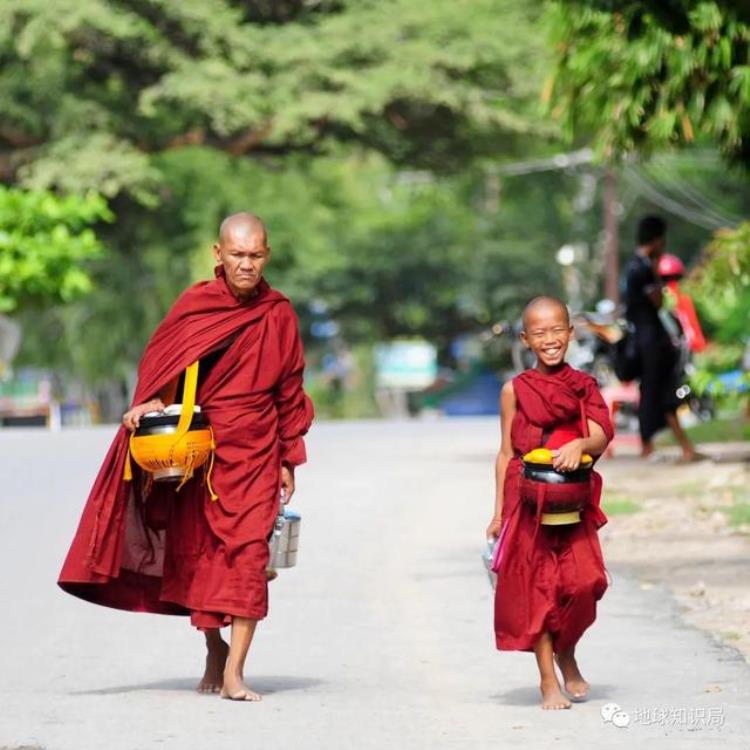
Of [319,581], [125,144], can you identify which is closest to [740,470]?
[319,581]

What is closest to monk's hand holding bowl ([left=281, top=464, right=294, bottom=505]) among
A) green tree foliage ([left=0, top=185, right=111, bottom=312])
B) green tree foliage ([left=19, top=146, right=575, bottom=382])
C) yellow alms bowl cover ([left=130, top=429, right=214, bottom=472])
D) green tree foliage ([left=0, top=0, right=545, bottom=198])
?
yellow alms bowl cover ([left=130, top=429, right=214, bottom=472])

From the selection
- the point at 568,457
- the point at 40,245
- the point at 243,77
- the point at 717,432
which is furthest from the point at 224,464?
the point at 243,77

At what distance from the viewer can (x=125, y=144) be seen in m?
36.9

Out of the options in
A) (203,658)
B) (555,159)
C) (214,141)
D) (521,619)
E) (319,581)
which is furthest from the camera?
(555,159)

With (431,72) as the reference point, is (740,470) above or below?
below

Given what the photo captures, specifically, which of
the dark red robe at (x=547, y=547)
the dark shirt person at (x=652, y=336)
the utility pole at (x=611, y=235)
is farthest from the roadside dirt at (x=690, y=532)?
the utility pole at (x=611, y=235)

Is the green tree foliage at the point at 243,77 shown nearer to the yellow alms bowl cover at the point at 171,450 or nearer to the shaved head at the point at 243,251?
the shaved head at the point at 243,251

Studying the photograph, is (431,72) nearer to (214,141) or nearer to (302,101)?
(302,101)

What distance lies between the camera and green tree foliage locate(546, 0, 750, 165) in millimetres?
15242

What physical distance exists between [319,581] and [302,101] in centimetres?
2391

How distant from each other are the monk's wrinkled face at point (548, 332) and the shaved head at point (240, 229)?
97 centimetres

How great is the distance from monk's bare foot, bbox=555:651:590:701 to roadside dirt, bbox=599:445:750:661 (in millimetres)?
1250

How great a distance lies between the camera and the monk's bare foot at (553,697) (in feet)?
24.9

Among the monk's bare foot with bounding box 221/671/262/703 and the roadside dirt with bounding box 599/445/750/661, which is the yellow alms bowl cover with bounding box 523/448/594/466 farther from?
the roadside dirt with bounding box 599/445/750/661
